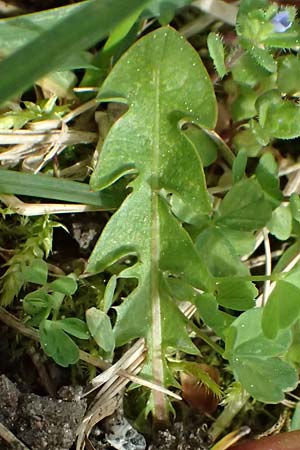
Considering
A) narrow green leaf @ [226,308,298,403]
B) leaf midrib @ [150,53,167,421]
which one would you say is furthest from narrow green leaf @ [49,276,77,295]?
narrow green leaf @ [226,308,298,403]

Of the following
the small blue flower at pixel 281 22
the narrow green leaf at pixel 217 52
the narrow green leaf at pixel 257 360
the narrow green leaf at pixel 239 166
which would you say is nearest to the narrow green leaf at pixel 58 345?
the narrow green leaf at pixel 257 360

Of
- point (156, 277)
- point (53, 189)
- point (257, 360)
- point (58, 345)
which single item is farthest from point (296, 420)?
point (53, 189)

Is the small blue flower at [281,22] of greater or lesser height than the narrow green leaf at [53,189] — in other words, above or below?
above

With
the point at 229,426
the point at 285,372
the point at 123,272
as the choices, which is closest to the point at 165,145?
the point at 123,272

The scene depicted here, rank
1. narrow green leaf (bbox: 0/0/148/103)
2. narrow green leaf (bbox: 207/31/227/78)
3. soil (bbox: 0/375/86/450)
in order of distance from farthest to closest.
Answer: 1. narrow green leaf (bbox: 207/31/227/78)
2. soil (bbox: 0/375/86/450)
3. narrow green leaf (bbox: 0/0/148/103)

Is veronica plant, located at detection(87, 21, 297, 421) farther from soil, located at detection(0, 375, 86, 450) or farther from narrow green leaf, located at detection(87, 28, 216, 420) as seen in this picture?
soil, located at detection(0, 375, 86, 450)

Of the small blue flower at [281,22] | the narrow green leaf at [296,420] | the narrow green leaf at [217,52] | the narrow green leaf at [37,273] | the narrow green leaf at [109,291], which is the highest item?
the small blue flower at [281,22]

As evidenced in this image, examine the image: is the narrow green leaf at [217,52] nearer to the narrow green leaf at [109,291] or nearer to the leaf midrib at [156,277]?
the leaf midrib at [156,277]
